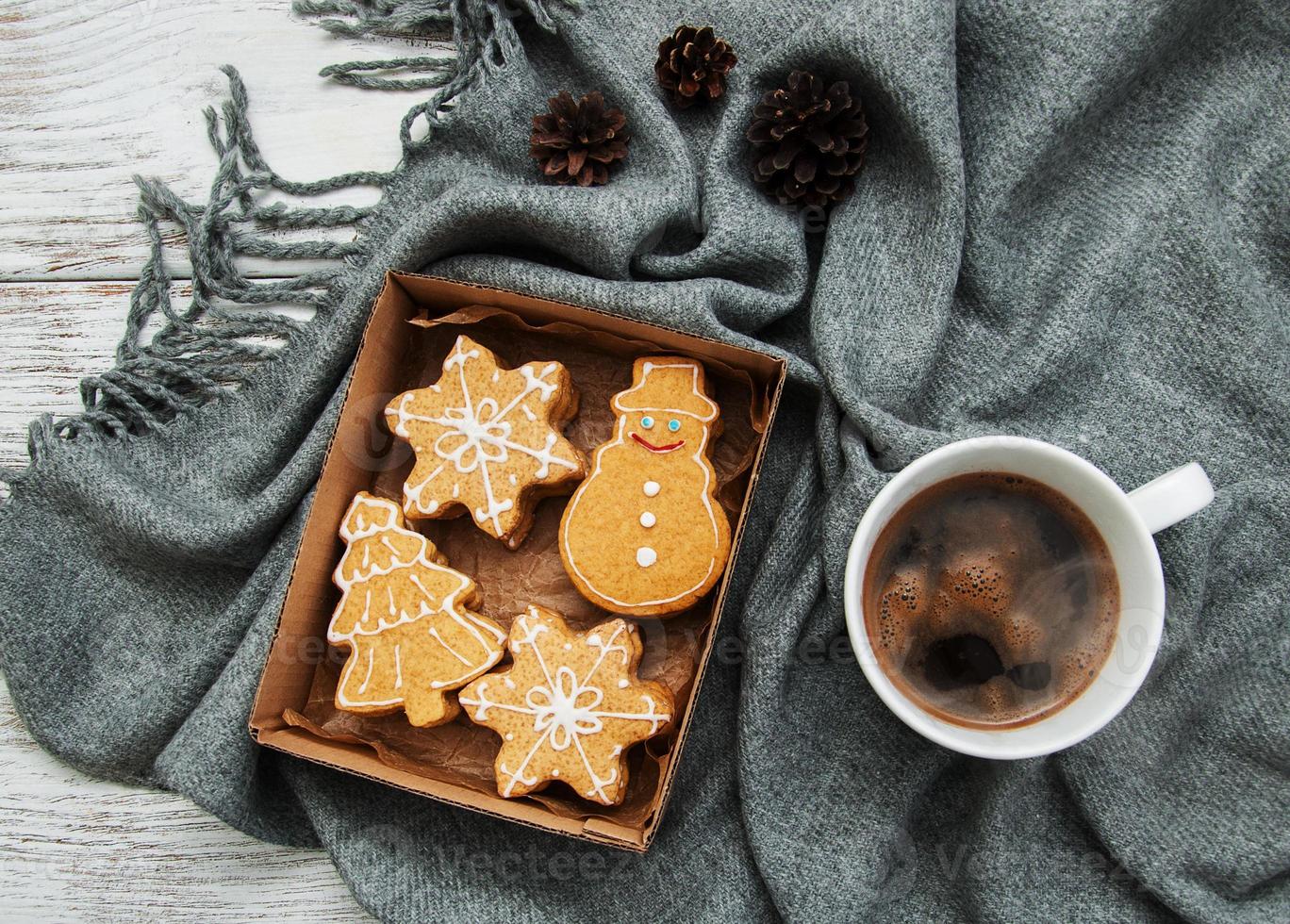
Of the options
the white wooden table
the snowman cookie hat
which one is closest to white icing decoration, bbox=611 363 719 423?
the snowman cookie hat

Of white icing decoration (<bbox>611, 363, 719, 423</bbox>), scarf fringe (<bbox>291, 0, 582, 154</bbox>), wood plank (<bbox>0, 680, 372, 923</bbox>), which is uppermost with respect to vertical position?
scarf fringe (<bbox>291, 0, 582, 154</bbox>)

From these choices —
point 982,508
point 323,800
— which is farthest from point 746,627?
point 323,800

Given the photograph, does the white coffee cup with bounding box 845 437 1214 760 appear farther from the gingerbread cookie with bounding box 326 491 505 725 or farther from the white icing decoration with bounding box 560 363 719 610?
the gingerbread cookie with bounding box 326 491 505 725

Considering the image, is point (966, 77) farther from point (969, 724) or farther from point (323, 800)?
point (323, 800)

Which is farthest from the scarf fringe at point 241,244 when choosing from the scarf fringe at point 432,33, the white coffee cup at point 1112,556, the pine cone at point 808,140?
the white coffee cup at point 1112,556

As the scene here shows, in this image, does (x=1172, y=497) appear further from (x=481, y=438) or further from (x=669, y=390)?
(x=481, y=438)

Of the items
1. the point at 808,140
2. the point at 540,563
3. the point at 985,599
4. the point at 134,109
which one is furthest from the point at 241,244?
the point at 985,599

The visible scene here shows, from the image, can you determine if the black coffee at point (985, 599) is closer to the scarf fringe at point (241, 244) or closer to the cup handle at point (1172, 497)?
the cup handle at point (1172, 497)
